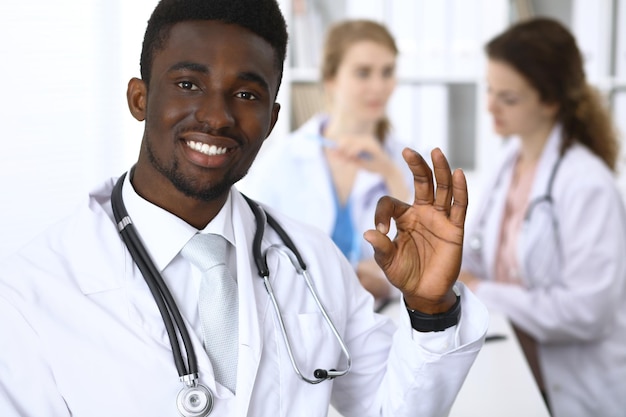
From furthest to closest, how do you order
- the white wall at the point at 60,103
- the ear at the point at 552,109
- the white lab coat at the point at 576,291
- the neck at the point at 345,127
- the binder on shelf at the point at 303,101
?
the binder on shelf at the point at 303,101, the neck at the point at 345,127, the ear at the point at 552,109, the white lab coat at the point at 576,291, the white wall at the point at 60,103

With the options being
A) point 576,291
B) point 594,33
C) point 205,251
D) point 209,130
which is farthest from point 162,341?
point 594,33

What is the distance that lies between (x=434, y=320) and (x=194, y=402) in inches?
12.5

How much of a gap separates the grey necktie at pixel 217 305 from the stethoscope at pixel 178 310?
5 cm

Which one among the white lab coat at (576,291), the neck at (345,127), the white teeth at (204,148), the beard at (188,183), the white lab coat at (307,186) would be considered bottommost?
the white lab coat at (576,291)

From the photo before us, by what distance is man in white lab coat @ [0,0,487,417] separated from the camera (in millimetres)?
856

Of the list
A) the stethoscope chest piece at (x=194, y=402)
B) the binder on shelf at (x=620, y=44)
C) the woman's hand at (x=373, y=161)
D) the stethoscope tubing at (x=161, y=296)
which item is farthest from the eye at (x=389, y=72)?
the stethoscope chest piece at (x=194, y=402)

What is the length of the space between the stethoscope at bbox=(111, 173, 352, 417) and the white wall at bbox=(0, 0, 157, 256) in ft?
1.07

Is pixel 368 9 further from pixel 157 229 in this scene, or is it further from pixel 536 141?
pixel 157 229

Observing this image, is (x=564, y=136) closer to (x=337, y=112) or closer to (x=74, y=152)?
(x=337, y=112)

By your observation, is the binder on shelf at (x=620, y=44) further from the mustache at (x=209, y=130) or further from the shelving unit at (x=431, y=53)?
the mustache at (x=209, y=130)

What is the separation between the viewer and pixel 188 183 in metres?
0.96

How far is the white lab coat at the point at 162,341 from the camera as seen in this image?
2.77ft

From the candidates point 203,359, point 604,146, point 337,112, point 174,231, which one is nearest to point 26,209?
point 174,231

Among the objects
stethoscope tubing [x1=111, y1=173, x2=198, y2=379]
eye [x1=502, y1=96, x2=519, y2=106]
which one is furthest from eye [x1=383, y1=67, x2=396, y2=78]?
stethoscope tubing [x1=111, y1=173, x2=198, y2=379]
